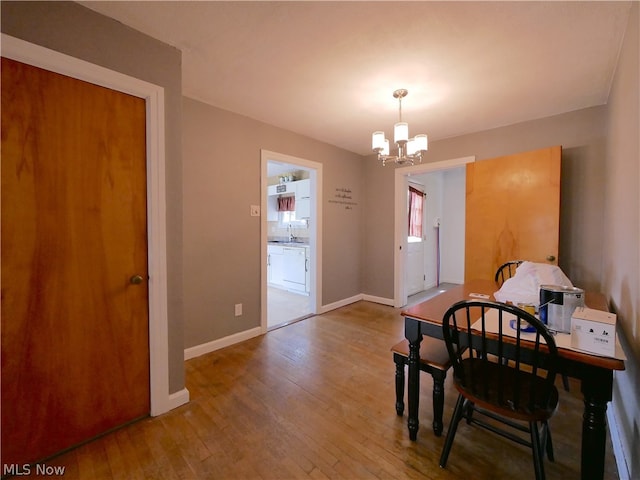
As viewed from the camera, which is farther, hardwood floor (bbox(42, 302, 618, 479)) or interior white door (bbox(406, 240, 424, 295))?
interior white door (bbox(406, 240, 424, 295))

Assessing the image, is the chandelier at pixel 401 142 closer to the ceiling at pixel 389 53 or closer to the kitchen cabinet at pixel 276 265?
the ceiling at pixel 389 53

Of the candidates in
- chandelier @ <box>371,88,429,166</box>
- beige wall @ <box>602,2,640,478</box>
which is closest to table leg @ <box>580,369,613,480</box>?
beige wall @ <box>602,2,640,478</box>

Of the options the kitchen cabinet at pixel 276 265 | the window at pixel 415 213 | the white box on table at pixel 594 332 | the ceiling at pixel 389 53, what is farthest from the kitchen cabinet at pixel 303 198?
the white box on table at pixel 594 332

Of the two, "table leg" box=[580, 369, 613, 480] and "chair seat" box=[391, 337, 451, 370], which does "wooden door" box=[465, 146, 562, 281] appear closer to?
"chair seat" box=[391, 337, 451, 370]

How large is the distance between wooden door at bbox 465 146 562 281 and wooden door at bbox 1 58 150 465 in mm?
3199

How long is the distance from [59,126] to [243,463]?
6.45ft

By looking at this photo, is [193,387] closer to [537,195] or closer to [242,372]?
[242,372]

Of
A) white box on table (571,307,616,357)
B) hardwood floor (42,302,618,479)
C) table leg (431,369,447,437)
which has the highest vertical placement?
white box on table (571,307,616,357)

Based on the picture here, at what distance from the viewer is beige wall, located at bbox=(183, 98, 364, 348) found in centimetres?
251

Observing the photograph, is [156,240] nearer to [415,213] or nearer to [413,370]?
[413,370]

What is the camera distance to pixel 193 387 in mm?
2061

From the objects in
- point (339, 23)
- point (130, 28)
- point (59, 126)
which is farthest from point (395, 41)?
point (59, 126)

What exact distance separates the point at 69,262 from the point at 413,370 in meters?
1.93

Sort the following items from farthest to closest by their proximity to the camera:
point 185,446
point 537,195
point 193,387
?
point 537,195
point 193,387
point 185,446
